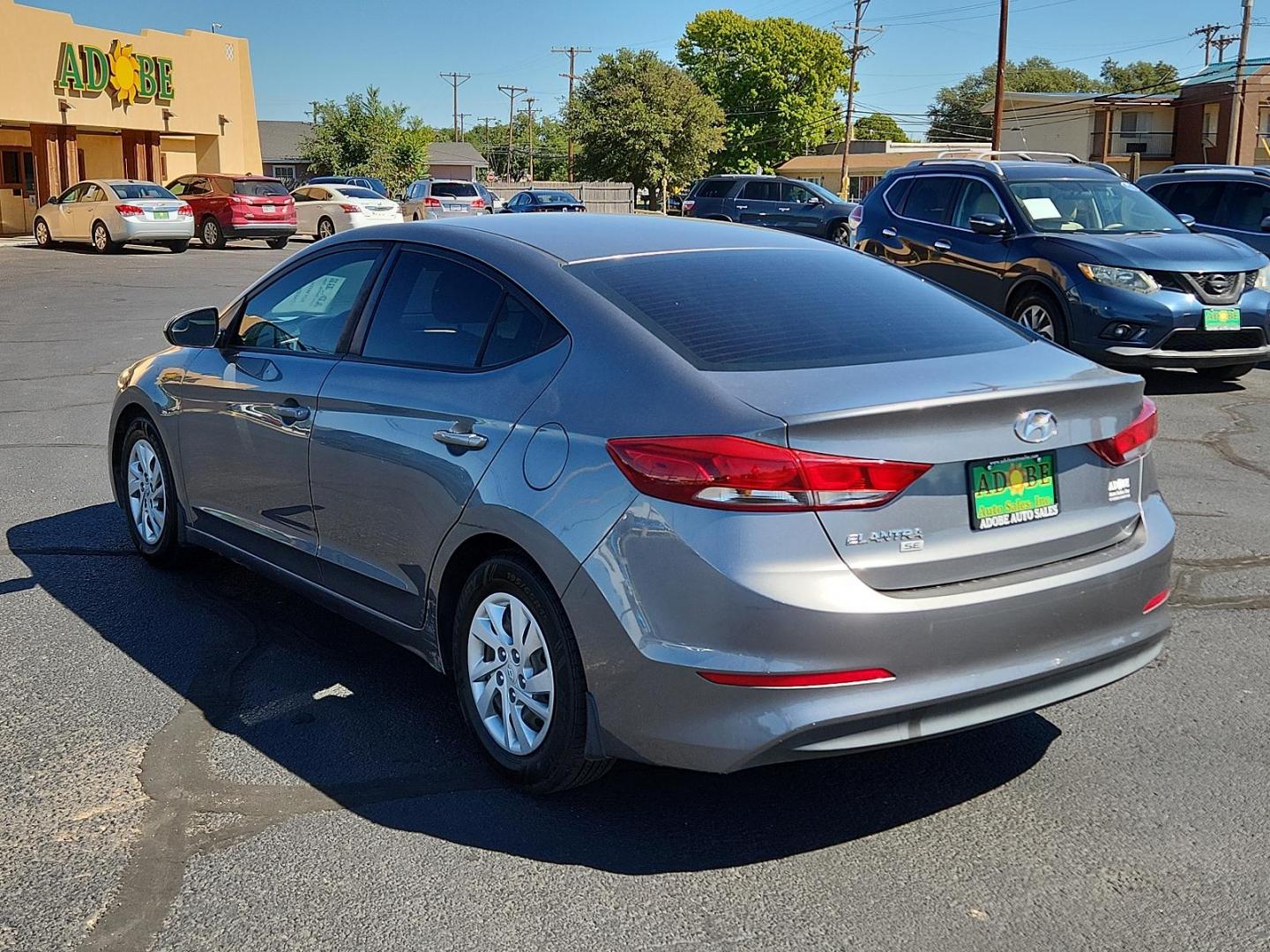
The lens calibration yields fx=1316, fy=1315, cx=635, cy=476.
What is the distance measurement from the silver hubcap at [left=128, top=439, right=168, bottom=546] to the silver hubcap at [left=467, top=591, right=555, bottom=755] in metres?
2.52

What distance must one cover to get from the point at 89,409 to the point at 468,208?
2815 cm

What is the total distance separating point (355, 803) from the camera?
3783mm

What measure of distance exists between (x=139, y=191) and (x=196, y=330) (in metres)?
26.9

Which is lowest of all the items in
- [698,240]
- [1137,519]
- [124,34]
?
[1137,519]

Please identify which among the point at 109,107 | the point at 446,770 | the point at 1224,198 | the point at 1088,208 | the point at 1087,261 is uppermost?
the point at 109,107

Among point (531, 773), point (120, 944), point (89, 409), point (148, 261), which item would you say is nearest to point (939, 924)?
point (531, 773)

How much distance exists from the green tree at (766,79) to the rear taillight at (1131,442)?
8550 centimetres

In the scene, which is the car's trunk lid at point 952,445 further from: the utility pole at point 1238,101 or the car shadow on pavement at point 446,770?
the utility pole at point 1238,101

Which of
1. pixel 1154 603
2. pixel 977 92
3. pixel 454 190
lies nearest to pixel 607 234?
pixel 1154 603

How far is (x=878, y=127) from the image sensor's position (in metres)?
134

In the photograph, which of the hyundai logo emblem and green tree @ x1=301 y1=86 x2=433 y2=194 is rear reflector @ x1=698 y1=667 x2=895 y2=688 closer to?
the hyundai logo emblem

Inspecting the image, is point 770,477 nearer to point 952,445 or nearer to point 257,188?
point 952,445

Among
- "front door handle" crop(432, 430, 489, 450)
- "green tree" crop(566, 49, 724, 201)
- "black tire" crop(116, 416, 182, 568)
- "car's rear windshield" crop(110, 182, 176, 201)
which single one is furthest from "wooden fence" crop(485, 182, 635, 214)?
"front door handle" crop(432, 430, 489, 450)

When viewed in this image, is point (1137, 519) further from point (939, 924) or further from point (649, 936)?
point (649, 936)
